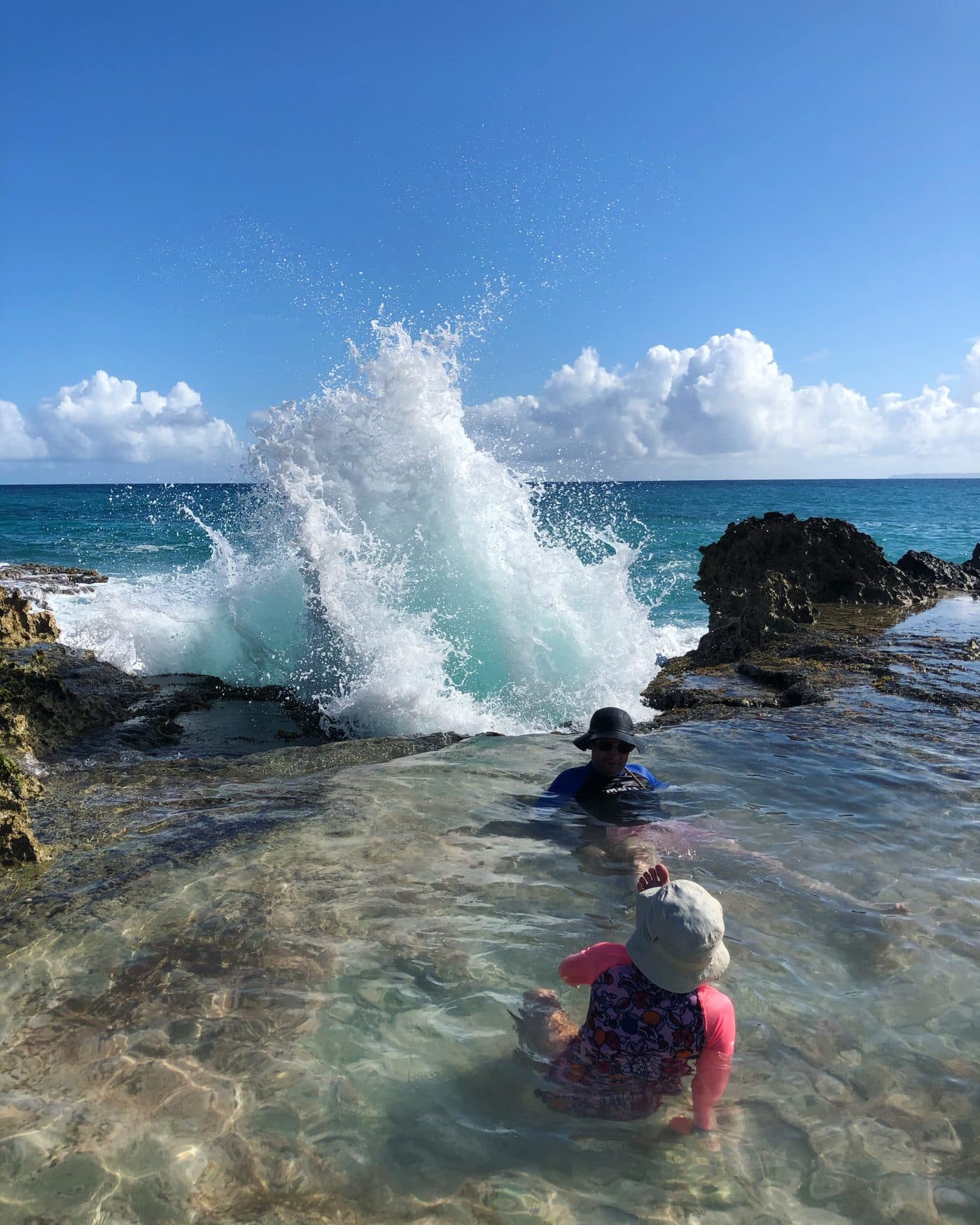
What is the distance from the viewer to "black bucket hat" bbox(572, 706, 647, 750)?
5.03 metres

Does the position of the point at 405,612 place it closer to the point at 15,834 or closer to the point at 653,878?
the point at 15,834

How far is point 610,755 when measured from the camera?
5.19 metres

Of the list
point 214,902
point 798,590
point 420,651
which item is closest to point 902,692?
point 798,590

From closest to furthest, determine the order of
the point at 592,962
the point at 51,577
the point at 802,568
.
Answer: the point at 592,962 → the point at 802,568 → the point at 51,577

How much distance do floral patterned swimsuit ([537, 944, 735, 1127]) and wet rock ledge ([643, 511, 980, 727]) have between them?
5.08 m

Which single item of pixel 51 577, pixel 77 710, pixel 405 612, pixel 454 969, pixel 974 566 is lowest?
pixel 454 969

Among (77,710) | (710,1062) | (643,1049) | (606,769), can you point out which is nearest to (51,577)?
(77,710)

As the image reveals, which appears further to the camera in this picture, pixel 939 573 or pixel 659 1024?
pixel 939 573

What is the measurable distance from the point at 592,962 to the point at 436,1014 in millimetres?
728

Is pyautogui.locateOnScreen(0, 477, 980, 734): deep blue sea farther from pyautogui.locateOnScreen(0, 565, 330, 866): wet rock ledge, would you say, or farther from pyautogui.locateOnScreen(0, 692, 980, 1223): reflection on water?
pyautogui.locateOnScreen(0, 692, 980, 1223): reflection on water

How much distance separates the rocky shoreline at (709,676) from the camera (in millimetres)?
6945

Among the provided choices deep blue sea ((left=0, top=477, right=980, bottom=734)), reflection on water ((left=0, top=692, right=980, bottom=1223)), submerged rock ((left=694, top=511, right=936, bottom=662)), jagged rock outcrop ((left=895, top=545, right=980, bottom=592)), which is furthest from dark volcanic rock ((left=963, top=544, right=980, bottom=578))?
reflection on water ((left=0, top=692, right=980, bottom=1223))

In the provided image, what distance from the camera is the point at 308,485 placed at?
1107 cm

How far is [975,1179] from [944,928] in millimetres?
1570
